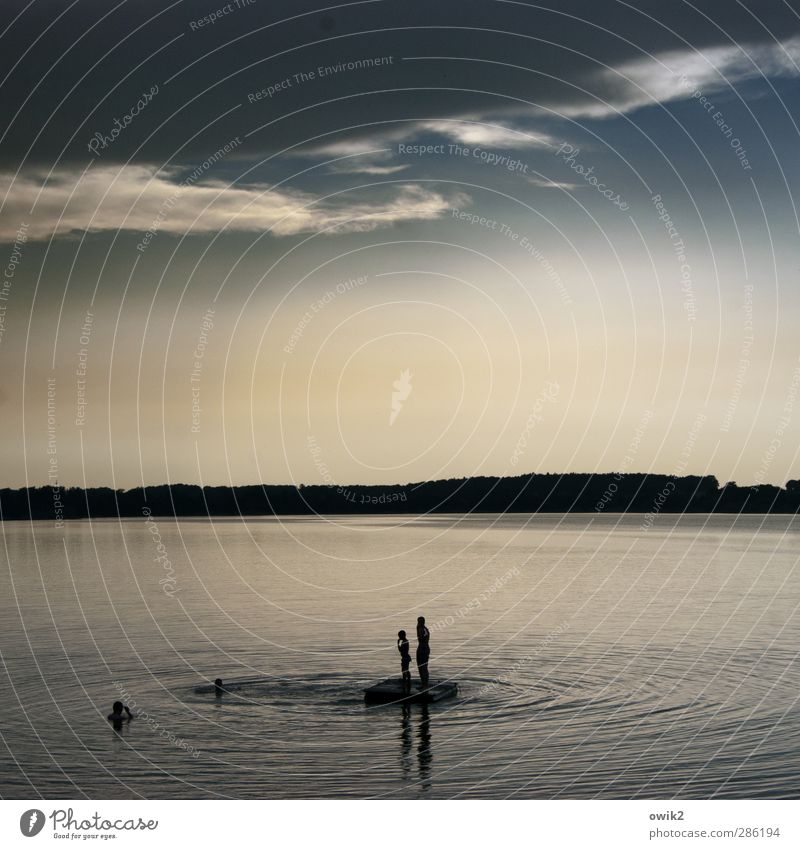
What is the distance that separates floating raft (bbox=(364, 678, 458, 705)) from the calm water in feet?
1.66

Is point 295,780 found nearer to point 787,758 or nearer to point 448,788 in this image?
point 448,788

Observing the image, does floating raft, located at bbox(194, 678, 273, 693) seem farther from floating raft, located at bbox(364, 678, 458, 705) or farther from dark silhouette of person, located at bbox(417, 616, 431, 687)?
dark silhouette of person, located at bbox(417, 616, 431, 687)

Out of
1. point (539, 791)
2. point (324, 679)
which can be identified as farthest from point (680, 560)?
point (539, 791)

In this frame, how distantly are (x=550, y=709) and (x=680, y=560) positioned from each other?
393ft

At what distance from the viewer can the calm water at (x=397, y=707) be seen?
2969cm

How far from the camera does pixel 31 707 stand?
39.3 metres

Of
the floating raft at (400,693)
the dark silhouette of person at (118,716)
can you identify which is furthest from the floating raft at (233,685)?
the floating raft at (400,693)

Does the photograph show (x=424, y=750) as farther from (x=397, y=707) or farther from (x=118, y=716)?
(x=118, y=716)
